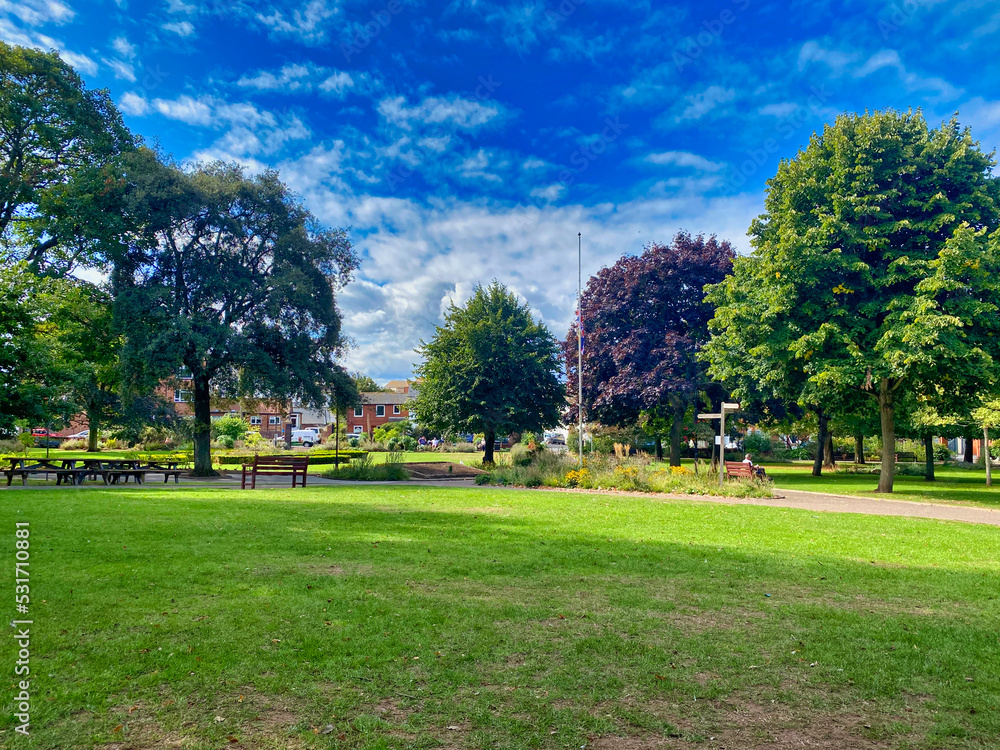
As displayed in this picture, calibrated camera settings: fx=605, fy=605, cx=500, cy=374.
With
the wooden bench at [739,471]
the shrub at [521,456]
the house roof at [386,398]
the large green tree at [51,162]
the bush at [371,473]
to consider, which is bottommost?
the bush at [371,473]

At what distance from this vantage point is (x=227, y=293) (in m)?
25.7

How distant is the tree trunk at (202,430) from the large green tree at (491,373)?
1024cm

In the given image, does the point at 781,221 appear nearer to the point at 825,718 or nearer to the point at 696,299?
the point at 696,299

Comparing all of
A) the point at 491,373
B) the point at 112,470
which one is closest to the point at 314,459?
the point at 491,373

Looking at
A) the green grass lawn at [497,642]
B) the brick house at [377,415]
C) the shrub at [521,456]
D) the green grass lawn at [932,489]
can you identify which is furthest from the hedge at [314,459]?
the brick house at [377,415]

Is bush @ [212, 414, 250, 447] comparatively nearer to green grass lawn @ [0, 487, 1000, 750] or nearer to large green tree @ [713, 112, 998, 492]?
large green tree @ [713, 112, 998, 492]

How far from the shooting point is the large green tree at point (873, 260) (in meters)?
18.5

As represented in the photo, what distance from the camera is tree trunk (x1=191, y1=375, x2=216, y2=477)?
26.1 meters

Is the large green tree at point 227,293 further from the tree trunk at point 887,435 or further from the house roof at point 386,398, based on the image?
the house roof at point 386,398

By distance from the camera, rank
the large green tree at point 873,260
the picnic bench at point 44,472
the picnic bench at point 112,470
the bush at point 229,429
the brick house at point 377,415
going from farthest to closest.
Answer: the brick house at point 377,415, the bush at point 229,429, the picnic bench at point 112,470, the picnic bench at point 44,472, the large green tree at point 873,260

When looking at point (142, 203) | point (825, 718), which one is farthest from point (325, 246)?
point (825, 718)

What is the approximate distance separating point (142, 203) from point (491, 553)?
22220 mm

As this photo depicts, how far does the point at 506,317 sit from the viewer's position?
33.5 meters

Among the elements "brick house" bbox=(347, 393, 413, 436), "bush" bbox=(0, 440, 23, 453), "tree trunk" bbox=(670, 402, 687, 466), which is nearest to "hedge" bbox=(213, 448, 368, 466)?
"bush" bbox=(0, 440, 23, 453)
